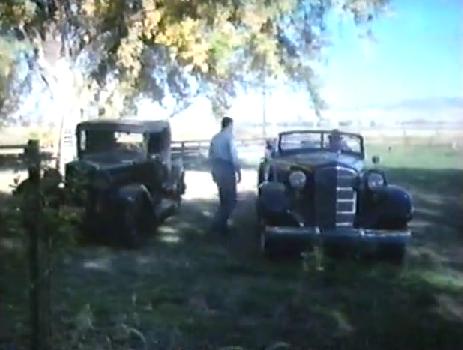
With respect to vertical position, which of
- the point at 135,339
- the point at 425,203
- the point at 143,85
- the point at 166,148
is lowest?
the point at 135,339

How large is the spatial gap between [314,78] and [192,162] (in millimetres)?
409

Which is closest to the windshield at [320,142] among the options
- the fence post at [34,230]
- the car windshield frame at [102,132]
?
the car windshield frame at [102,132]

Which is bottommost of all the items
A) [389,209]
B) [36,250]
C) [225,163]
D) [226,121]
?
[36,250]

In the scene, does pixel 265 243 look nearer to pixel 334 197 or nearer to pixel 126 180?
pixel 334 197

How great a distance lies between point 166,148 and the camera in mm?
2207

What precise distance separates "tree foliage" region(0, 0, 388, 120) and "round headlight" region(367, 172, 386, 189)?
258mm

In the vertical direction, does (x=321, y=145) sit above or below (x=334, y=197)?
above

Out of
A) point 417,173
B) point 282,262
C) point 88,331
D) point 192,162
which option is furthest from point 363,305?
point 88,331

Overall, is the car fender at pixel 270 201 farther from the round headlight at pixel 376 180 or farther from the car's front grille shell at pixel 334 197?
the round headlight at pixel 376 180

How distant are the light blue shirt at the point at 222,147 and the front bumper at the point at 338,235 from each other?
0.22m

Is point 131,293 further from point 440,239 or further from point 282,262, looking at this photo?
point 440,239

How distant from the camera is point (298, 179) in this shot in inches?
86.4

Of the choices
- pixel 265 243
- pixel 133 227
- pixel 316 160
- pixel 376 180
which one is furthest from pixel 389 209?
pixel 133 227

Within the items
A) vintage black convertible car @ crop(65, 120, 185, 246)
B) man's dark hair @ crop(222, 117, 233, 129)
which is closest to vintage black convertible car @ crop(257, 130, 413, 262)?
man's dark hair @ crop(222, 117, 233, 129)
